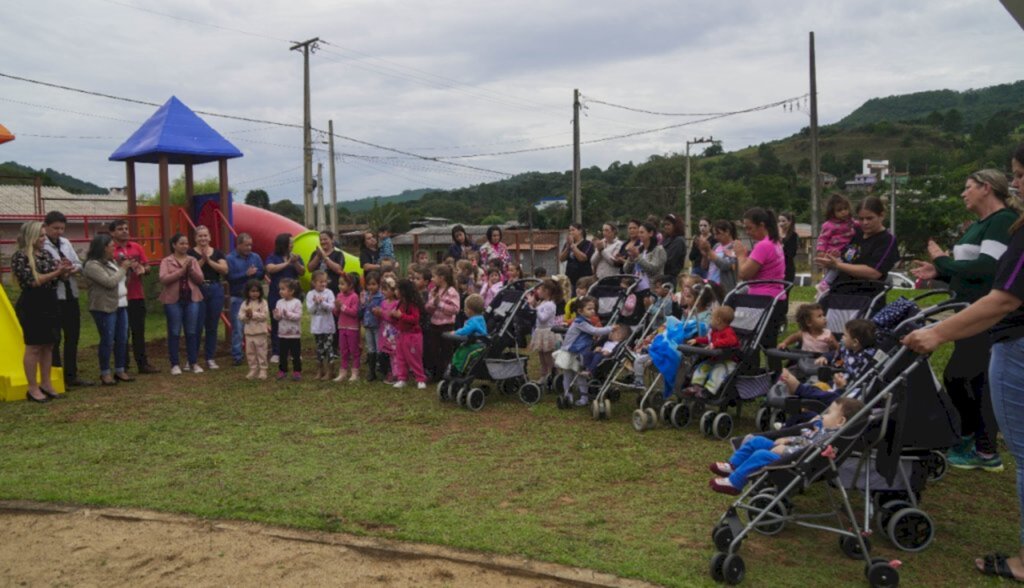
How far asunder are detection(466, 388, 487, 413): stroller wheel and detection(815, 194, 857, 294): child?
3326mm

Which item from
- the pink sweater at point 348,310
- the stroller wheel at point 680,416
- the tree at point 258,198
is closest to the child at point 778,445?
the stroller wheel at point 680,416

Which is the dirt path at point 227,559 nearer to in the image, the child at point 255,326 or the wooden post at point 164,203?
the child at point 255,326

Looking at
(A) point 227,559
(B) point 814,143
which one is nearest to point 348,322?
(A) point 227,559

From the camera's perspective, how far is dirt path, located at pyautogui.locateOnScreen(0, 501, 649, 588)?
13.2 feet

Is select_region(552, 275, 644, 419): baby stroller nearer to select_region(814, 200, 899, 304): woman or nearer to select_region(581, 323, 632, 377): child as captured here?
select_region(581, 323, 632, 377): child

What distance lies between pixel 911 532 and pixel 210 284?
8.86 metres

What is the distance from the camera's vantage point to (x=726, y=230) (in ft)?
27.3

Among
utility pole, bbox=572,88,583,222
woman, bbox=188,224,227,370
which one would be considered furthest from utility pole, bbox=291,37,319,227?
woman, bbox=188,224,227,370

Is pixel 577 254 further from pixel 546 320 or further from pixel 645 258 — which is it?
pixel 546 320

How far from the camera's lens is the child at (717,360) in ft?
21.2

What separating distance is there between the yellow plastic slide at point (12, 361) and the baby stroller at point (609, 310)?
567cm

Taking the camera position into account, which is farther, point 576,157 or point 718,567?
point 576,157

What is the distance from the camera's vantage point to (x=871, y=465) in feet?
14.3

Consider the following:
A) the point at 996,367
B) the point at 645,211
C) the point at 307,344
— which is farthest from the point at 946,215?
the point at 996,367
